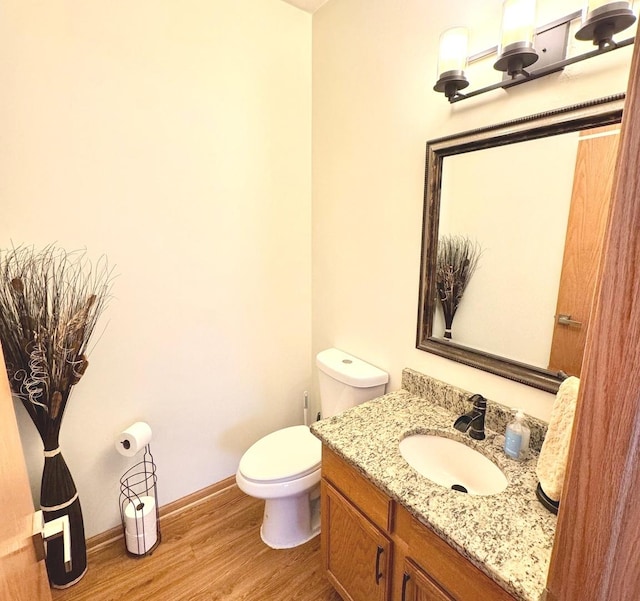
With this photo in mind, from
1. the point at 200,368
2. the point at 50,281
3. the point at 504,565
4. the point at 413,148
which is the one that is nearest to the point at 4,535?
the point at 504,565

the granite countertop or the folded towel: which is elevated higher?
the folded towel

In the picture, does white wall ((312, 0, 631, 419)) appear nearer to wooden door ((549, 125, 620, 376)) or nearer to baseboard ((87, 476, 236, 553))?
wooden door ((549, 125, 620, 376))

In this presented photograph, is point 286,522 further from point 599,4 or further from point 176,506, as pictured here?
point 599,4

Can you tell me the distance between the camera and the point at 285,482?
1.60 metres

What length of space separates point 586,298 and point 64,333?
1.84 metres

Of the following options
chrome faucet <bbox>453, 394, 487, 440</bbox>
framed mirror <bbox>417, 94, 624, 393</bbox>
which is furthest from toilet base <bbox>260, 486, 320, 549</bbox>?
framed mirror <bbox>417, 94, 624, 393</bbox>

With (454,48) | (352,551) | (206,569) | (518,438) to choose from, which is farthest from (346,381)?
(454,48)

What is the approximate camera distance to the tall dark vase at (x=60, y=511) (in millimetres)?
1473

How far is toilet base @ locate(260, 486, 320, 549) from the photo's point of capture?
1.75 m

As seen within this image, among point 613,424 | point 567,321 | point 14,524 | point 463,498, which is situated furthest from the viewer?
point 567,321

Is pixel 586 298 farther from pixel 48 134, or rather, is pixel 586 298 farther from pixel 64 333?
pixel 48 134

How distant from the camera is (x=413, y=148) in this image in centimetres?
150

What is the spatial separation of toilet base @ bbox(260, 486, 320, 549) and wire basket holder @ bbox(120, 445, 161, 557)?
0.54 m

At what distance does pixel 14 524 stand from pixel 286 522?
54.5 inches
